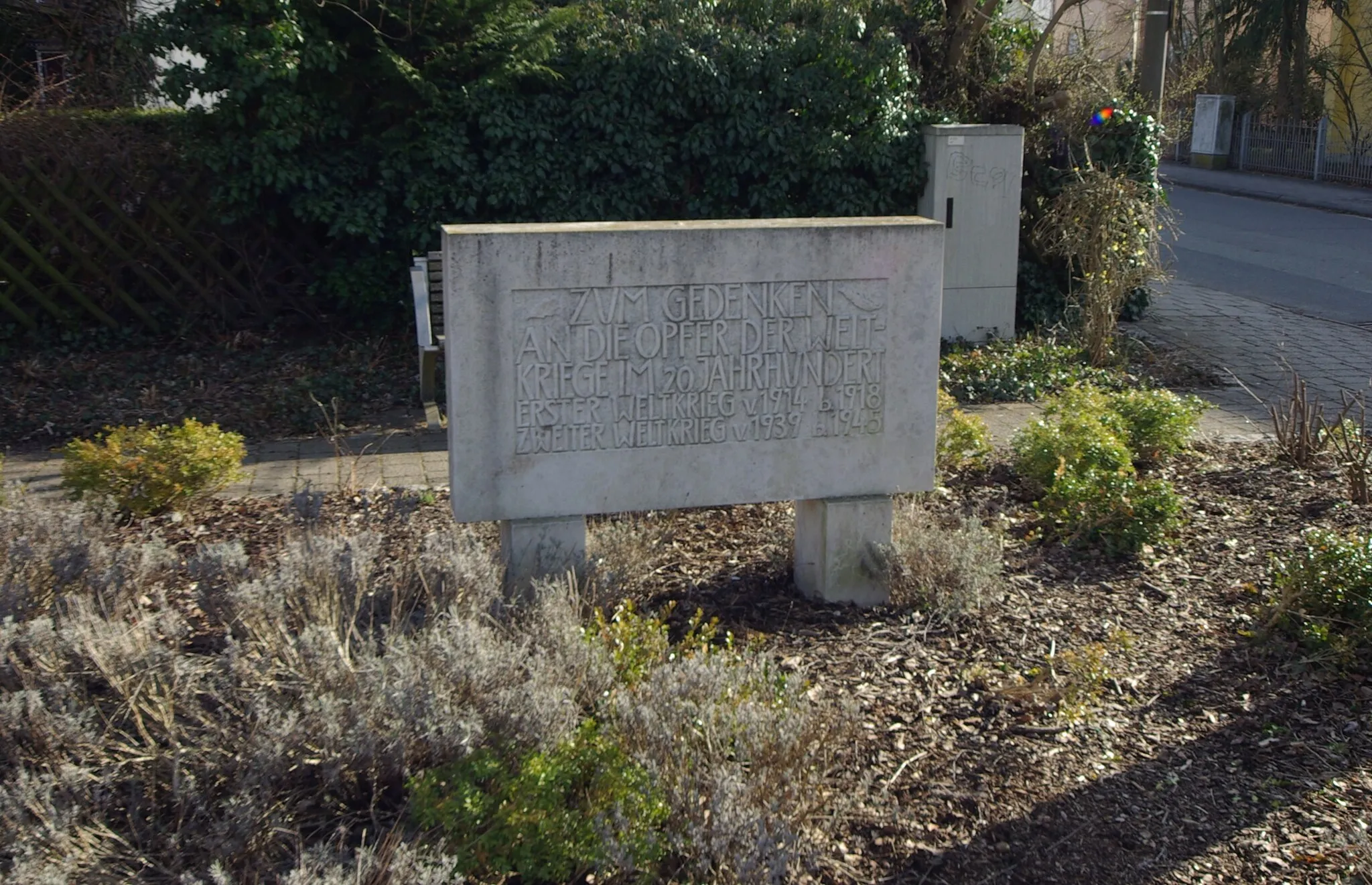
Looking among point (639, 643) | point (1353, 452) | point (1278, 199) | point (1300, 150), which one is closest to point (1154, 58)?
point (1353, 452)

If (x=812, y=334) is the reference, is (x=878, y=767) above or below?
below

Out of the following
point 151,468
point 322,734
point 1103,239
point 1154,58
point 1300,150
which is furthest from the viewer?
point 1300,150

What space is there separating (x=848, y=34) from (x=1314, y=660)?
661 centimetres

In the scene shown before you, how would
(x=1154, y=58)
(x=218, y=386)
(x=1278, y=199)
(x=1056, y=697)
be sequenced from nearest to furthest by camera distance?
(x=1056, y=697) < (x=218, y=386) < (x=1154, y=58) < (x=1278, y=199)

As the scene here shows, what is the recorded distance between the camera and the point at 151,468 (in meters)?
5.59

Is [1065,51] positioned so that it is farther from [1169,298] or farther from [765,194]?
[765,194]

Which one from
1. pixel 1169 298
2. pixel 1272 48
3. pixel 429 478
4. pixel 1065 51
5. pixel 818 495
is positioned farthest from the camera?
pixel 1272 48

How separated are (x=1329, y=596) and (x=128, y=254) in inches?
312

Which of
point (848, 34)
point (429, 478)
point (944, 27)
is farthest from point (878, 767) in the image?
point (944, 27)

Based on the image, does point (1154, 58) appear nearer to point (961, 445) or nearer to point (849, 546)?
point (961, 445)

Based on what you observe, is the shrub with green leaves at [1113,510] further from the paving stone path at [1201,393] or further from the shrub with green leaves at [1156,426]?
the paving stone path at [1201,393]

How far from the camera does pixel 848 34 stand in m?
9.79

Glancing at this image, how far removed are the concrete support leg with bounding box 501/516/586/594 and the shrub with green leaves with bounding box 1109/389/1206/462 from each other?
3.17 metres

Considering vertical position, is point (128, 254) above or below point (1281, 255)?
above
